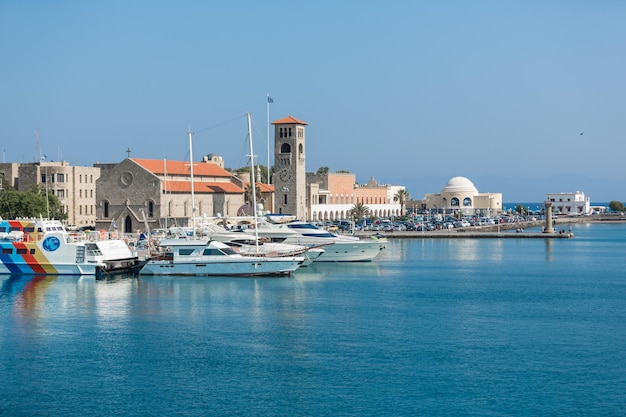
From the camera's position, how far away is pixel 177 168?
98688 mm

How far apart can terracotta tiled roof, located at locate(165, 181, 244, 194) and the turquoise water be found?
3804 cm

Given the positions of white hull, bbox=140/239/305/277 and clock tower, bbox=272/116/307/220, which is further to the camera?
clock tower, bbox=272/116/307/220

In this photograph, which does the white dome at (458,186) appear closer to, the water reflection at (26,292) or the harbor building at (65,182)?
the harbor building at (65,182)

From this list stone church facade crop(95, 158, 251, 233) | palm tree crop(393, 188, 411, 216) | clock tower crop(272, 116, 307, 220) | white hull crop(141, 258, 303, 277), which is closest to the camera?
white hull crop(141, 258, 303, 277)

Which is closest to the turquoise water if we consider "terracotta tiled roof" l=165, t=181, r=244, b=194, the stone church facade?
the stone church facade

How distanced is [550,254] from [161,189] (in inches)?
1486

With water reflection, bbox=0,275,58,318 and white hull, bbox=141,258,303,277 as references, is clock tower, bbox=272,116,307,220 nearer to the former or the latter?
white hull, bbox=141,258,303,277

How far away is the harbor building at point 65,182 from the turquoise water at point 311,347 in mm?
42419

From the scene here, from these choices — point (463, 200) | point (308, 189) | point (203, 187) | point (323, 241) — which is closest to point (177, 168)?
point (203, 187)

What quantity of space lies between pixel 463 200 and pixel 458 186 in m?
2.96

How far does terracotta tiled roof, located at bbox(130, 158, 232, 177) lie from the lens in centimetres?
9550

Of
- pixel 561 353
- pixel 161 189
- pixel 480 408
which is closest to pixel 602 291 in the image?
pixel 561 353

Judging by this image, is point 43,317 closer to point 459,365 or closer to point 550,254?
point 459,365

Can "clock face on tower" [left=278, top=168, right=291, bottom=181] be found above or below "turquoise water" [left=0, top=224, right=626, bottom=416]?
above
